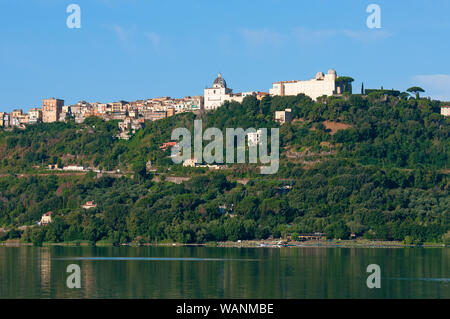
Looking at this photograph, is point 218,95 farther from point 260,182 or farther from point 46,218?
point 46,218

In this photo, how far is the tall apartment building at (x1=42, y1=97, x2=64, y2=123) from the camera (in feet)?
462

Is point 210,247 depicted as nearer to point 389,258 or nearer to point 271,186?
point 271,186

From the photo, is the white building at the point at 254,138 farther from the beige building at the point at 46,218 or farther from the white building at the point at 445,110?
the beige building at the point at 46,218

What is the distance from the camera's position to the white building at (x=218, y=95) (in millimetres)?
125125

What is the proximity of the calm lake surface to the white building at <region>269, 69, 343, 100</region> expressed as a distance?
51675mm

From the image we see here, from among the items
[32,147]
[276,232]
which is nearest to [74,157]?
[32,147]

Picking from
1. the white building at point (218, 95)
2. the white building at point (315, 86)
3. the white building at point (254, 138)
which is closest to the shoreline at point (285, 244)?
the white building at point (254, 138)

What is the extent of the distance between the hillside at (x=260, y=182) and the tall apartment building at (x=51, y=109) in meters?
8.91

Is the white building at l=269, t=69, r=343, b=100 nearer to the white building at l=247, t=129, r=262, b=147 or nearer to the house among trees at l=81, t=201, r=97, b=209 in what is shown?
the white building at l=247, t=129, r=262, b=147

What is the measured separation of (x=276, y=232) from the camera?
84.9 metres

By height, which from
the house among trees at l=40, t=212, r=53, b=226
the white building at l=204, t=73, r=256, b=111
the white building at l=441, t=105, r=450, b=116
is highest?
the white building at l=204, t=73, r=256, b=111

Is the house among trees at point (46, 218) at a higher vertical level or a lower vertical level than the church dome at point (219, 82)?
lower

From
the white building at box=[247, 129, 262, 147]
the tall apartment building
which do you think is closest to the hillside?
the white building at box=[247, 129, 262, 147]

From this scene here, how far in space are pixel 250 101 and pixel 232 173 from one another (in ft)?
66.6
